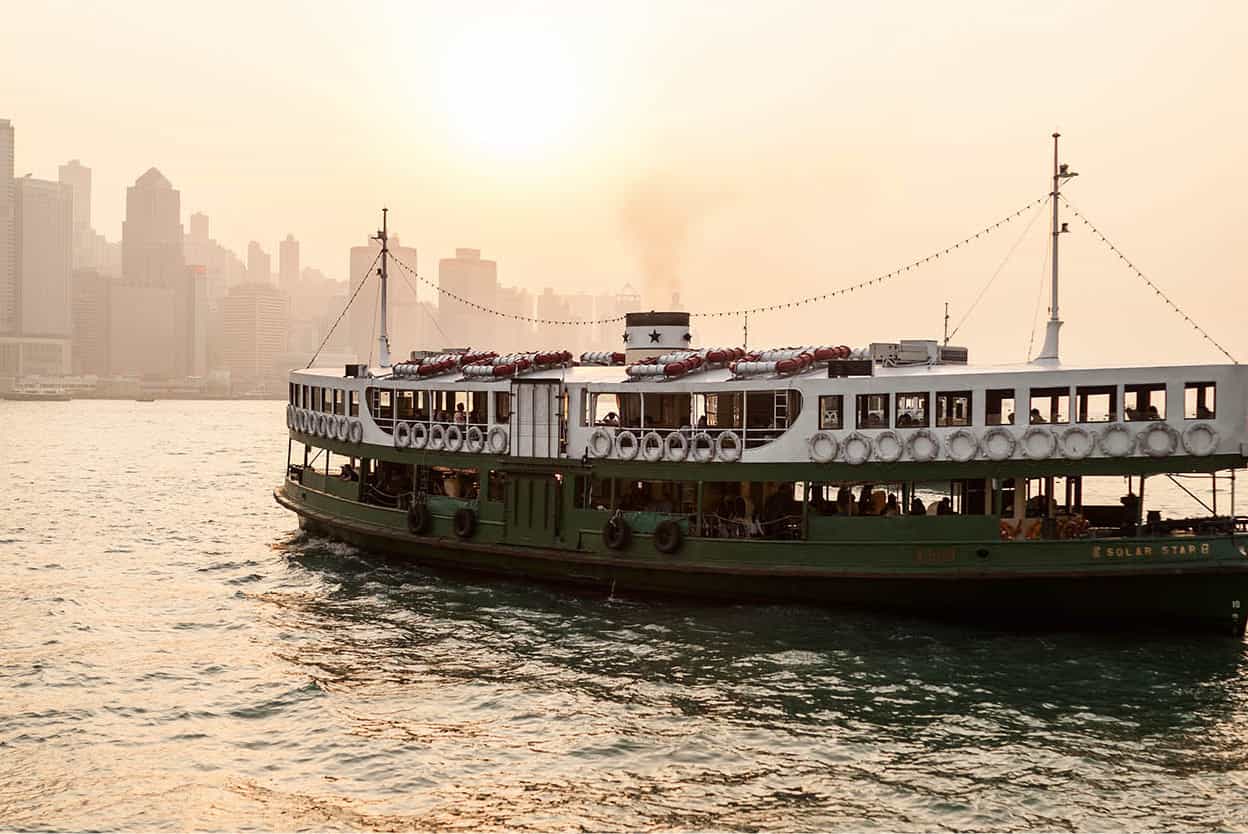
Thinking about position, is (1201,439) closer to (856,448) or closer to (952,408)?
(952,408)

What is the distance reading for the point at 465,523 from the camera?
26.1 metres

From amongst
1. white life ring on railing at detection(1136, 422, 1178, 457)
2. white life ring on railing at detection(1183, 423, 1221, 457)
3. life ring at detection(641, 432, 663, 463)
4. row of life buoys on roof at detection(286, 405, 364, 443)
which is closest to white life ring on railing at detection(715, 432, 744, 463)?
life ring at detection(641, 432, 663, 463)

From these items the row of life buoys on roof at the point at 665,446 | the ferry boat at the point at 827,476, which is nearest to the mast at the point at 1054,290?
the ferry boat at the point at 827,476

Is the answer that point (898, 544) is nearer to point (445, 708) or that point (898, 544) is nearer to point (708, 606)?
point (708, 606)

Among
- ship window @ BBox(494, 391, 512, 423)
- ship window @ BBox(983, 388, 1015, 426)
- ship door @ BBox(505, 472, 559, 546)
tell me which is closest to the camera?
ship window @ BBox(983, 388, 1015, 426)

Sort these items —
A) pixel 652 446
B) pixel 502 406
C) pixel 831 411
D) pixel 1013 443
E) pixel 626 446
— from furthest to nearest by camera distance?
pixel 502 406 → pixel 626 446 → pixel 652 446 → pixel 831 411 → pixel 1013 443

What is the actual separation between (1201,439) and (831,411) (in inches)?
273

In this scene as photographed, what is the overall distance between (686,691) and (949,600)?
20.4ft

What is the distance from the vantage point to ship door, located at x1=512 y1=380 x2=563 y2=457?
25594mm

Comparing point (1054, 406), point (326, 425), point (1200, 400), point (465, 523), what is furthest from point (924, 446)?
point (326, 425)

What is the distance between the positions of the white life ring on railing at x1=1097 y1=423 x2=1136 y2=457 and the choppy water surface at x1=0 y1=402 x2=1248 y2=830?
358 centimetres

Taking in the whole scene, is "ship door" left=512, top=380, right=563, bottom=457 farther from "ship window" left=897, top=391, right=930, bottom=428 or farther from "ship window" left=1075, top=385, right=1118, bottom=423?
"ship window" left=1075, top=385, right=1118, bottom=423

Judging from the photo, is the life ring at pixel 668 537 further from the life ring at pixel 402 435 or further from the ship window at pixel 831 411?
the life ring at pixel 402 435

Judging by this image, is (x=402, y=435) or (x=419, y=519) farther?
(x=402, y=435)
